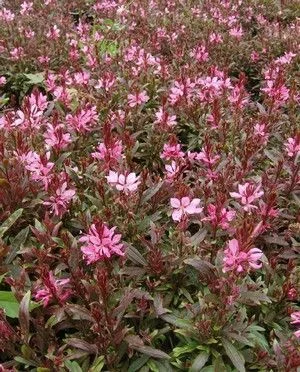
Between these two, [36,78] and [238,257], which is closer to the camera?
[238,257]

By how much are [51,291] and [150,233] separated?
616 mm

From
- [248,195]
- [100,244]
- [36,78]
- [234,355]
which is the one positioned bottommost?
[36,78]

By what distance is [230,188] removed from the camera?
2.81m

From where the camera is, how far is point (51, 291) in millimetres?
2004

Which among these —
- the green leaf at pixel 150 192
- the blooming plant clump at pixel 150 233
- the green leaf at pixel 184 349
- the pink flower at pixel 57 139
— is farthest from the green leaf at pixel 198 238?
the pink flower at pixel 57 139

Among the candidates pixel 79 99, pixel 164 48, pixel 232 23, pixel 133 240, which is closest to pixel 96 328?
pixel 133 240

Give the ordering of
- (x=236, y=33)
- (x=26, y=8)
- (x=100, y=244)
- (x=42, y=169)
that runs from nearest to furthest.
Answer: (x=100, y=244) < (x=42, y=169) < (x=236, y=33) < (x=26, y=8)

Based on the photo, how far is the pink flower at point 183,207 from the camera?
7.52ft

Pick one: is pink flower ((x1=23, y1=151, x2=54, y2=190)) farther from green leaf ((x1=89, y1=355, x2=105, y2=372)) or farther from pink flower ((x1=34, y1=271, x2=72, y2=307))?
green leaf ((x1=89, y1=355, x2=105, y2=372))

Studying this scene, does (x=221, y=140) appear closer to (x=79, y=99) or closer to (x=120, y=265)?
(x=79, y=99)

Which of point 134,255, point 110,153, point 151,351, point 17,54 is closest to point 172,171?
point 110,153

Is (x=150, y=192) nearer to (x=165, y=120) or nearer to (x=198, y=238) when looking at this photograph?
(x=198, y=238)

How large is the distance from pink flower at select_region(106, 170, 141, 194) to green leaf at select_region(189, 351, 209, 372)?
2.57 ft

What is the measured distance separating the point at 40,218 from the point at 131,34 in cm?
357
